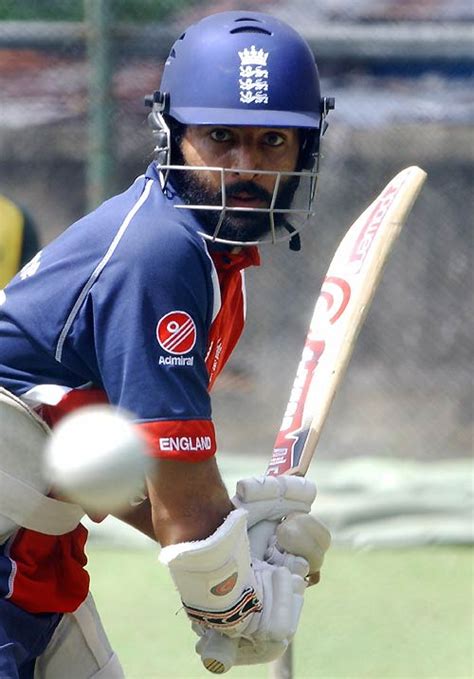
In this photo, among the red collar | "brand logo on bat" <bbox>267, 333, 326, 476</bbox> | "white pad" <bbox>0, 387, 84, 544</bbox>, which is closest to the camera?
"white pad" <bbox>0, 387, 84, 544</bbox>

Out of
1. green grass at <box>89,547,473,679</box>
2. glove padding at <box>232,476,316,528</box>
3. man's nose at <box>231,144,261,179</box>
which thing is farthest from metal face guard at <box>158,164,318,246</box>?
green grass at <box>89,547,473,679</box>

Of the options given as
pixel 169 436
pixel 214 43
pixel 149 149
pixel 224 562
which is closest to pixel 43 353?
pixel 169 436

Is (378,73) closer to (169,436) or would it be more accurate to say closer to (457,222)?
(457,222)

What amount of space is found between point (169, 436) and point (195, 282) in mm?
286

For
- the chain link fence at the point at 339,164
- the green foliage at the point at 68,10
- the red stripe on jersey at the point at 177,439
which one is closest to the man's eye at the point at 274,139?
the red stripe on jersey at the point at 177,439

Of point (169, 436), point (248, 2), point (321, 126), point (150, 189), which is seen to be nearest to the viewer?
point (169, 436)

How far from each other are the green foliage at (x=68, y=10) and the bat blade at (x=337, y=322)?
3.26 m

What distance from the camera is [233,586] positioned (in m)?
2.65

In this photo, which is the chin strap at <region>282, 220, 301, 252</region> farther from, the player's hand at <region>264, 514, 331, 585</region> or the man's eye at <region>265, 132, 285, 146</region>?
the player's hand at <region>264, 514, 331, 585</region>

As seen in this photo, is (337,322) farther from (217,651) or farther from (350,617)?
(350,617)

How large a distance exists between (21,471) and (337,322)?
100 cm

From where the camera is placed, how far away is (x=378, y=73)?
6703 mm

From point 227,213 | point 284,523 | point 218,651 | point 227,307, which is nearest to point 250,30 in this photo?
point 227,213

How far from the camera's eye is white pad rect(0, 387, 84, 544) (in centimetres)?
267
